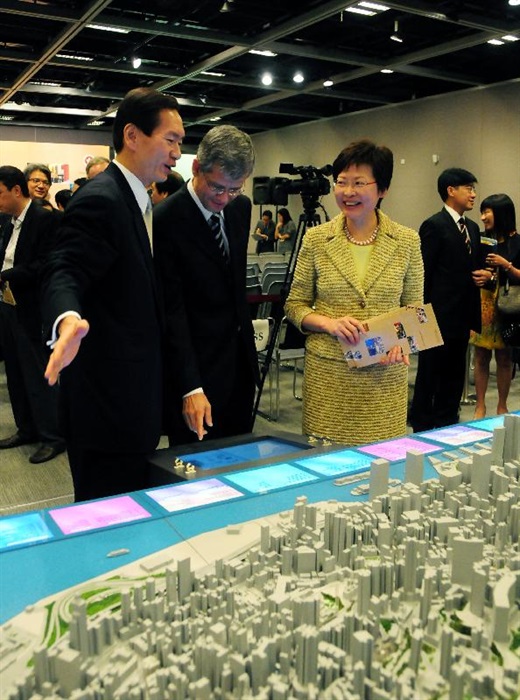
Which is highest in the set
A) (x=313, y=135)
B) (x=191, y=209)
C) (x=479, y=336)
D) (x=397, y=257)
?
(x=313, y=135)

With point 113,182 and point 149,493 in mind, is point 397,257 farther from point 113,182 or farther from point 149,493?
point 149,493

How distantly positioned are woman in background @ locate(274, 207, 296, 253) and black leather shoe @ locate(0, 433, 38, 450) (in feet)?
19.7

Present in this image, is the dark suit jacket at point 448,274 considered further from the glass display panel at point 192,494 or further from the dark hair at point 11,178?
the glass display panel at point 192,494

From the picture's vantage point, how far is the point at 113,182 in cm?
163

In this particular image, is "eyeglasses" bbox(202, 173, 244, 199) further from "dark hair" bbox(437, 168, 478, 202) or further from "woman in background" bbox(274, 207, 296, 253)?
"woman in background" bbox(274, 207, 296, 253)

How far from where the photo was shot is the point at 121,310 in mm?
1617

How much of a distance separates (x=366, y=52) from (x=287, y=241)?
3.39m

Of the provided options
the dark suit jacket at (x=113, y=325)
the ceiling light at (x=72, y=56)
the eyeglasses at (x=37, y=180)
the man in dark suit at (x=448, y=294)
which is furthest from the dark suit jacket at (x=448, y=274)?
the ceiling light at (x=72, y=56)

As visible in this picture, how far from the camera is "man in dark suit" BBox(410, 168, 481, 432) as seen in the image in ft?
12.1

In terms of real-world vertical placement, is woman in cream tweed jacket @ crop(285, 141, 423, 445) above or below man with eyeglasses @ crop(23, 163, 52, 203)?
below

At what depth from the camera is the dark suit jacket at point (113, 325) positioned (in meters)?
1.56

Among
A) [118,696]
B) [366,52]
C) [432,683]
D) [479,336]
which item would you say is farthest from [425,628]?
[366,52]

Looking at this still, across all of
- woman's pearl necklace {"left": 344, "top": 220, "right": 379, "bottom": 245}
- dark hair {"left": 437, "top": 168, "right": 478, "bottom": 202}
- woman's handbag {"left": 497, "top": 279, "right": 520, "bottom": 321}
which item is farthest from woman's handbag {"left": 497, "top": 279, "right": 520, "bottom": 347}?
woman's pearl necklace {"left": 344, "top": 220, "right": 379, "bottom": 245}

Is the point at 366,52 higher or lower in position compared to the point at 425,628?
higher
